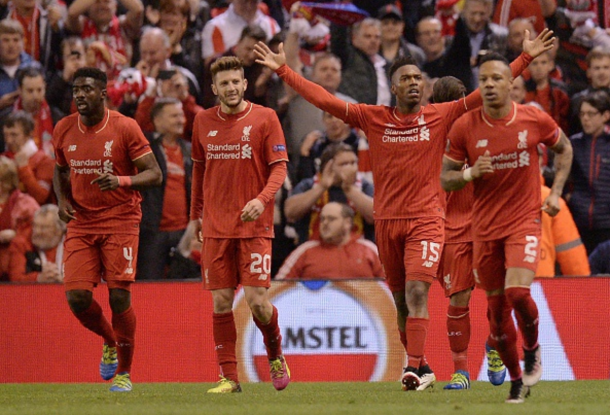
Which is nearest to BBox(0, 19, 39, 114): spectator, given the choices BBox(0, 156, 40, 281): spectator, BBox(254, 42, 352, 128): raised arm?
BBox(0, 156, 40, 281): spectator

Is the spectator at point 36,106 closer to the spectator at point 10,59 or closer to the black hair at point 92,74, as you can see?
the spectator at point 10,59

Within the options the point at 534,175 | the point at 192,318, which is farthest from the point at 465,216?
the point at 192,318

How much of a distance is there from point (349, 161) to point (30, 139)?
12.9 ft

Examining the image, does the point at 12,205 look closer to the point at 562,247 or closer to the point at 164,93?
the point at 164,93

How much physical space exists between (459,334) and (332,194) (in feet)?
11.3

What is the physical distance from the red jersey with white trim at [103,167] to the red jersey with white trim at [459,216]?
2.75m

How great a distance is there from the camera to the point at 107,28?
14.1 meters

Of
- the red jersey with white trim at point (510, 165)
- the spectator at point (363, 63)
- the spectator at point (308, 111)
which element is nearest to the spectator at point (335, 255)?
the spectator at point (308, 111)

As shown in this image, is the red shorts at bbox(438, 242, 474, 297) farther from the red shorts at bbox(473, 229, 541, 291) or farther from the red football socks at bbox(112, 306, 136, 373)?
the red football socks at bbox(112, 306, 136, 373)

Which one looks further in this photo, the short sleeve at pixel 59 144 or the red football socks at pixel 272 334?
the short sleeve at pixel 59 144

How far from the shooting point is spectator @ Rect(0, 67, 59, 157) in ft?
44.4

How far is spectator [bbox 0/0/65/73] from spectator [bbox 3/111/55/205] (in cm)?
114

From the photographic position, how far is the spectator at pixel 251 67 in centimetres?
1352

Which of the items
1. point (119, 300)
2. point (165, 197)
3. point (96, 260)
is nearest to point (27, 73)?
point (165, 197)
